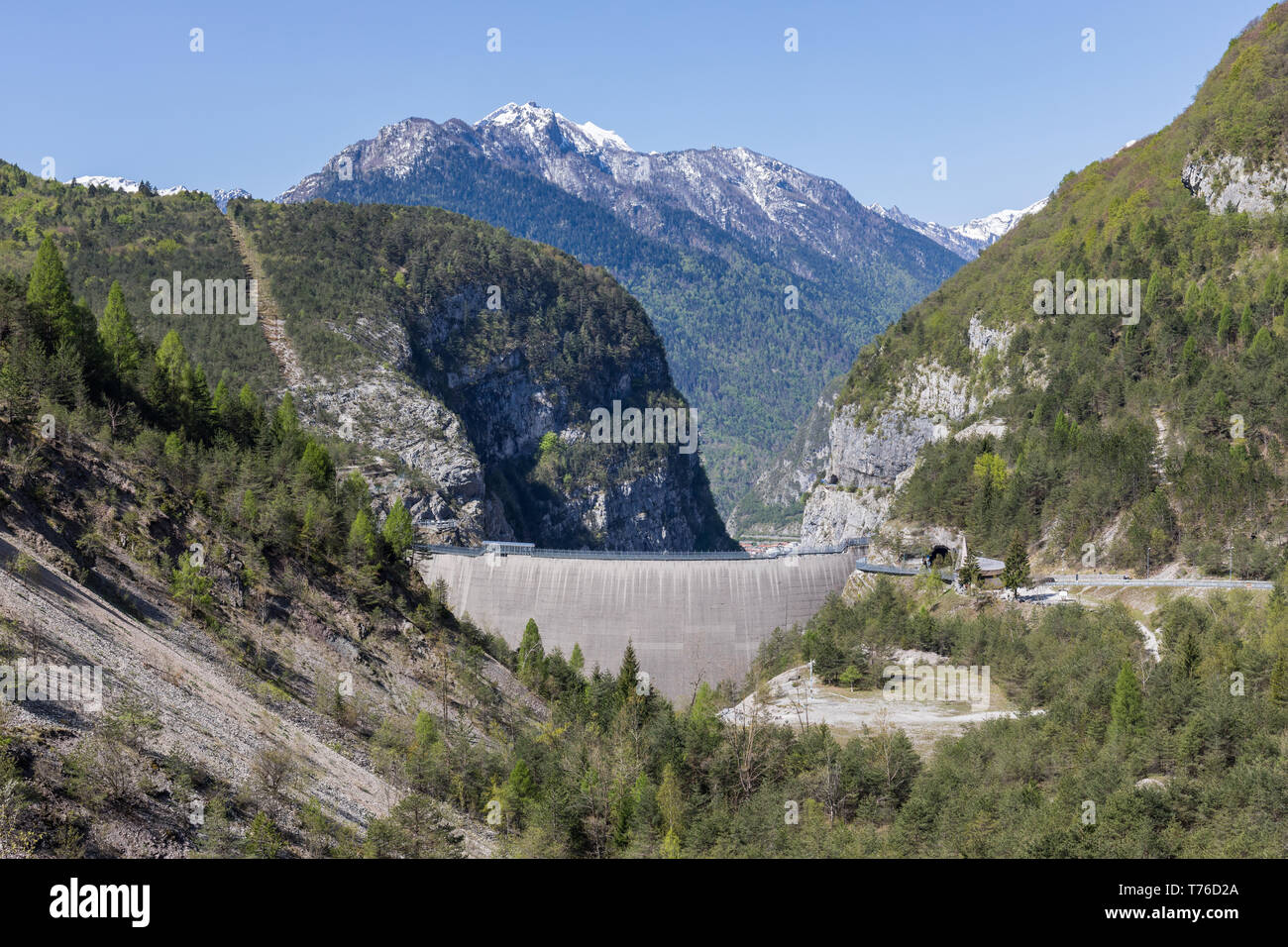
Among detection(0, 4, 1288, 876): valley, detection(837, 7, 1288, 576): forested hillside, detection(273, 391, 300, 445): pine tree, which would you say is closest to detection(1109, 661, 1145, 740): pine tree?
detection(0, 4, 1288, 876): valley

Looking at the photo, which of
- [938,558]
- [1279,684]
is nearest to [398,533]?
[938,558]

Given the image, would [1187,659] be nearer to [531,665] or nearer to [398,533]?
[531,665]

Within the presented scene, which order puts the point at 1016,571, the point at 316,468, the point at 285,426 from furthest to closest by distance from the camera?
the point at 285,426 < the point at 1016,571 < the point at 316,468

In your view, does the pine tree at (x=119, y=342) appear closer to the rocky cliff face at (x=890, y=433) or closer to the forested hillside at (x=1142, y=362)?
the forested hillside at (x=1142, y=362)

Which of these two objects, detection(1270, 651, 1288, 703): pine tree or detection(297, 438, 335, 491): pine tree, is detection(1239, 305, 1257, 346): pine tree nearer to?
detection(1270, 651, 1288, 703): pine tree

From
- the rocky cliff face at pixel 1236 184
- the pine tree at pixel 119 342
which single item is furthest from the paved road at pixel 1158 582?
the pine tree at pixel 119 342
